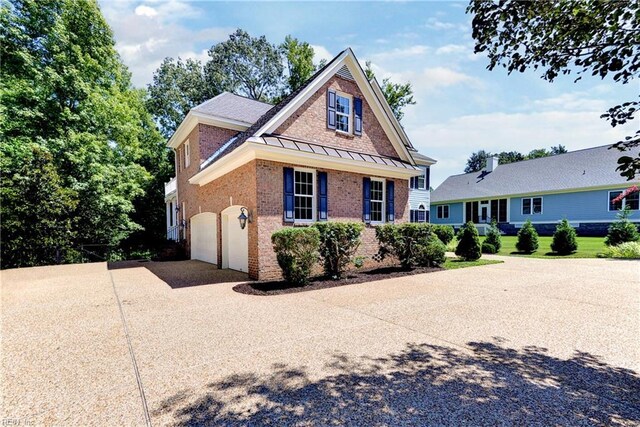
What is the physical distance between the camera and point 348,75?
472 inches

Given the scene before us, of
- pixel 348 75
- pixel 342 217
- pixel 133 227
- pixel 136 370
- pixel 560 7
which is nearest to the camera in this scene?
pixel 560 7

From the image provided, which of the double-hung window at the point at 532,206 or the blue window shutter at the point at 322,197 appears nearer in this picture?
the blue window shutter at the point at 322,197

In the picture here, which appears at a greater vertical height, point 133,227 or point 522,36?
point 522,36

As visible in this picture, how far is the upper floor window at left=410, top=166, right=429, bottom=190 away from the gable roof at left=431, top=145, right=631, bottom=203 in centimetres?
849

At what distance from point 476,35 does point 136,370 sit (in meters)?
5.38

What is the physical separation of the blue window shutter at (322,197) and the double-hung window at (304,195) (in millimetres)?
212

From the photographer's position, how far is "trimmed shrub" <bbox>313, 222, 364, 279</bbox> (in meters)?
8.80

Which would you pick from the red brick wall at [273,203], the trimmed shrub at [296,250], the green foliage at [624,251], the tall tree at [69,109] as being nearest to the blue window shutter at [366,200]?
the red brick wall at [273,203]

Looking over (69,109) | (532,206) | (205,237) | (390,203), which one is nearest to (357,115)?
(390,203)

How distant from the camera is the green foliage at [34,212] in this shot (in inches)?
484

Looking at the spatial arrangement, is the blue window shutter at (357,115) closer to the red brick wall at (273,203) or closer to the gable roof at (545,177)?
the red brick wall at (273,203)

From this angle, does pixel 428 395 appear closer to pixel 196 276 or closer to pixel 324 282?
pixel 324 282

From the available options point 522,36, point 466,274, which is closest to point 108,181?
point 466,274

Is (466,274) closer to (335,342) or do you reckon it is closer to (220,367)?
(335,342)
